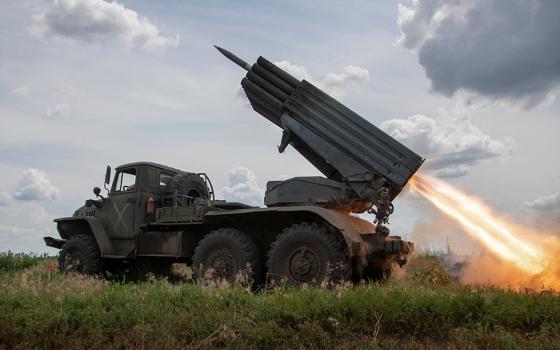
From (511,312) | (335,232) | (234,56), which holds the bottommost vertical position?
(511,312)

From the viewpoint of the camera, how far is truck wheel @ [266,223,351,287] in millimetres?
9914

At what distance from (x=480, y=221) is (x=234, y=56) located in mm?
6988

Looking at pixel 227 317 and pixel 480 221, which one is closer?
pixel 227 317

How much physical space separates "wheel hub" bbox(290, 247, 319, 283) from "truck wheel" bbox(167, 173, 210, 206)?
14.1ft

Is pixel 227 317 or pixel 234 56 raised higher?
pixel 234 56

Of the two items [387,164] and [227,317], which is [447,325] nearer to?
[227,317]

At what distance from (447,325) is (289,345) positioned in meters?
2.04

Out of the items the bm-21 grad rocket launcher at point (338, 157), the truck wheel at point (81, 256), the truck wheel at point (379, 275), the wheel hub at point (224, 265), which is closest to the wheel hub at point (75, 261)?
the truck wheel at point (81, 256)

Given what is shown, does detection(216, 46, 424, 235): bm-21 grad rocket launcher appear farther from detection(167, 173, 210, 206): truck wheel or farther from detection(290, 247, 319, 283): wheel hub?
detection(167, 173, 210, 206): truck wheel

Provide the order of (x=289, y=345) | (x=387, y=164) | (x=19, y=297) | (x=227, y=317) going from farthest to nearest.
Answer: (x=387, y=164) → (x=19, y=297) → (x=227, y=317) → (x=289, y=345)

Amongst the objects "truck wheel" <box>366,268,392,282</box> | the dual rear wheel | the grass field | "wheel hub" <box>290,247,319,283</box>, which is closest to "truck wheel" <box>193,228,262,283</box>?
the dual rear wheel

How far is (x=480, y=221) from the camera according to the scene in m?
12.6

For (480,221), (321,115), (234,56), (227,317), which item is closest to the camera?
(227,317)

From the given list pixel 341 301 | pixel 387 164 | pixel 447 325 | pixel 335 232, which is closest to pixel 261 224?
pixel 335 232
